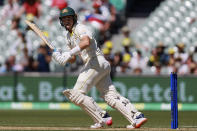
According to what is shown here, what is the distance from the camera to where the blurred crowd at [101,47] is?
1661cm

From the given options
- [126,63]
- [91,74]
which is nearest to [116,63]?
[126,63]

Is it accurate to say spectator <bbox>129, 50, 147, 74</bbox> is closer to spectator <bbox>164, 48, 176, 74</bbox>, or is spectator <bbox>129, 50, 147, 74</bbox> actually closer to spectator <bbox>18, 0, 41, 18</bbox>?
spectator <bbox>164, 48, 176, 74</bbox>

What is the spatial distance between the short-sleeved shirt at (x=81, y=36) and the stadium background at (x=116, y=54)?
6.37 m

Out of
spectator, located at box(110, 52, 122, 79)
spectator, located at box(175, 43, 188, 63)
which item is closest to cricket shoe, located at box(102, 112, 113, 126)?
spectator, located at box(175, 43, 188, 63)

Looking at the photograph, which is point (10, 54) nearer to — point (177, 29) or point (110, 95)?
point (177, 29)

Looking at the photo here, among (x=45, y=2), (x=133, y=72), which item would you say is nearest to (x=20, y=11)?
(x=45, y=2)

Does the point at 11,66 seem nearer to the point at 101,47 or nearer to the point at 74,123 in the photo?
the point at 101,47

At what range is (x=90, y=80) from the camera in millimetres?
9031

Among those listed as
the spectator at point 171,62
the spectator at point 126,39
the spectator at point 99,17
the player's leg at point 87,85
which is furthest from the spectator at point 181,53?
the player's leg at point 87,85

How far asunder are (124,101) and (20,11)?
1104 centimetres

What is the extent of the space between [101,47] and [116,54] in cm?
157

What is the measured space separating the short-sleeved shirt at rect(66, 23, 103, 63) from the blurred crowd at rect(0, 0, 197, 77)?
7359mm

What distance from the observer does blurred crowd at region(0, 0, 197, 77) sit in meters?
16.6

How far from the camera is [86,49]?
9.10 meters
